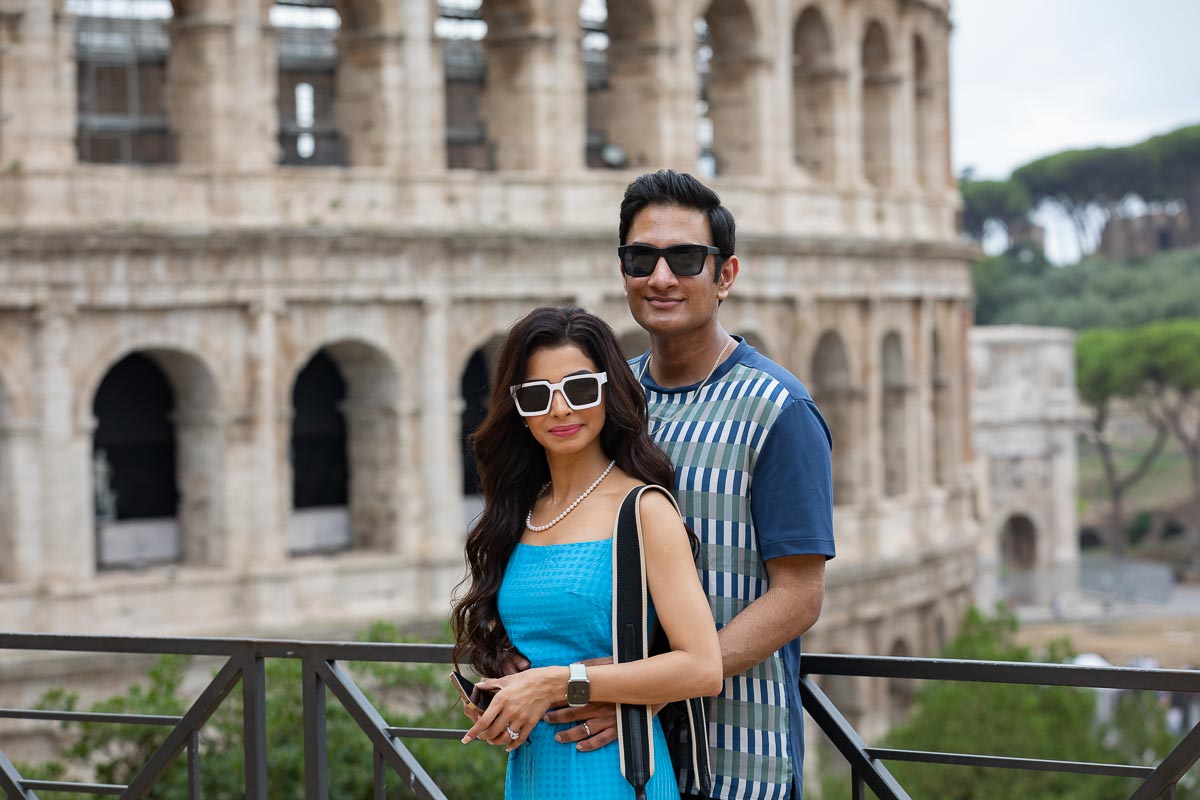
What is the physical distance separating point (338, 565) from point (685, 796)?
2040cm

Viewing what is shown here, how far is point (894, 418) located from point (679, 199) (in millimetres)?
28928

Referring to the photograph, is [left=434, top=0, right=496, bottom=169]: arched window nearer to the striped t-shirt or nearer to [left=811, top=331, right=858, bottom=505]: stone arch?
[left=811, top=331, right=858, bottom=505]: stone arch

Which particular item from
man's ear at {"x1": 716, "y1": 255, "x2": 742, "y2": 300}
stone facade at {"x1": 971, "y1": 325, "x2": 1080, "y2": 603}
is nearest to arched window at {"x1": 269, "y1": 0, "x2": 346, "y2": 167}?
man's ear at {"x1": 716, "y1": 255, "x2": 742, "y2": 300}

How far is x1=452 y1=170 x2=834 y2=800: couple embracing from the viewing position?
17.0ft

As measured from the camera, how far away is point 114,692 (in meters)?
24.2

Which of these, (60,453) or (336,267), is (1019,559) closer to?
(336,267)

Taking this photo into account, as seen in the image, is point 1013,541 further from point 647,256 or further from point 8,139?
point 647,256

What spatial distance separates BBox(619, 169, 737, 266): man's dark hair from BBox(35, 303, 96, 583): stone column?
19160 millimetres

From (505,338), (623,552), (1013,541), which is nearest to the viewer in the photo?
(623,552)

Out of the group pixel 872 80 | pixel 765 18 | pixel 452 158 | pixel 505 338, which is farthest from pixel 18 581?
pixel 505 338

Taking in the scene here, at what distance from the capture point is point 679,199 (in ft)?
18.5

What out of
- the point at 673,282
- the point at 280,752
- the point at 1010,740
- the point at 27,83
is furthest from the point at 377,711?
the point at 1010,740

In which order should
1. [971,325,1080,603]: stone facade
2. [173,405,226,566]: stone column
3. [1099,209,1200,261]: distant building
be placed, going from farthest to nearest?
[1099,209,1200,261]: distant building → [971,325,1080,603]: stone facade → [173,405,226,566]: stone column

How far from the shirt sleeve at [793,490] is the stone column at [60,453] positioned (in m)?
19.6
